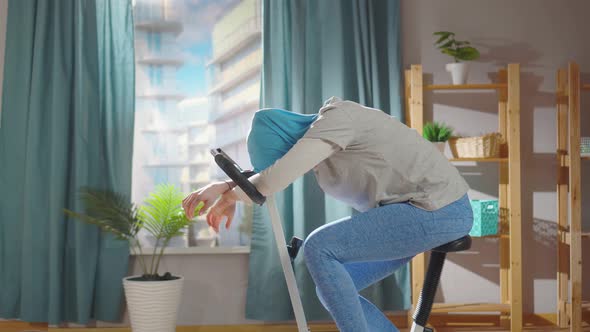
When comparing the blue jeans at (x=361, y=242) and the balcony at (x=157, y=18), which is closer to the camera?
the blue jeans at (x=361, y=242)

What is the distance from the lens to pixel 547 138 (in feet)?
12.9

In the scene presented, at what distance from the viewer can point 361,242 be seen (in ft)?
5.99

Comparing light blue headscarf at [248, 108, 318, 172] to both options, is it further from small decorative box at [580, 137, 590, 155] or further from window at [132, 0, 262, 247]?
small decorative box at [580, 137, 590, 155]

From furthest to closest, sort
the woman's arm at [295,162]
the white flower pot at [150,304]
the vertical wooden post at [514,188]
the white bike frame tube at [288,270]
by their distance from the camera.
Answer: the vertical wooden post at [514,188] < the white flower pot at [150,304] < the white bike frame tube at [288,270] < the woman's arm at [295,162]

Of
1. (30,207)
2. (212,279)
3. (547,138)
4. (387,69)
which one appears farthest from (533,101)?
(30,207)

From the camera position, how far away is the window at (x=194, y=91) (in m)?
3.94

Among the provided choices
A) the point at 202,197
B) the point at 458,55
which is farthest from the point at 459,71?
the point at 202,197

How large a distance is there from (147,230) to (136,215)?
181mm

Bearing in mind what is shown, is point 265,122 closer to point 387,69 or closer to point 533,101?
point 387,69

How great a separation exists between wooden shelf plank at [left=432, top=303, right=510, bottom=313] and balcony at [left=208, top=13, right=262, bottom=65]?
71.6 inches

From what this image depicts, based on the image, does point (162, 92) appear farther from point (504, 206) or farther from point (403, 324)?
point (504, 206)

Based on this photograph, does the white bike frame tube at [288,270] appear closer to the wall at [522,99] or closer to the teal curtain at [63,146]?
the teal curtain at [63,146]

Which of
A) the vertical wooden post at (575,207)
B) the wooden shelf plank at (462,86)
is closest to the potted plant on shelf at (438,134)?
the wooden shelf plank at (462,86)

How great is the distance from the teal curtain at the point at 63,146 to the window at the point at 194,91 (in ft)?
0.57
